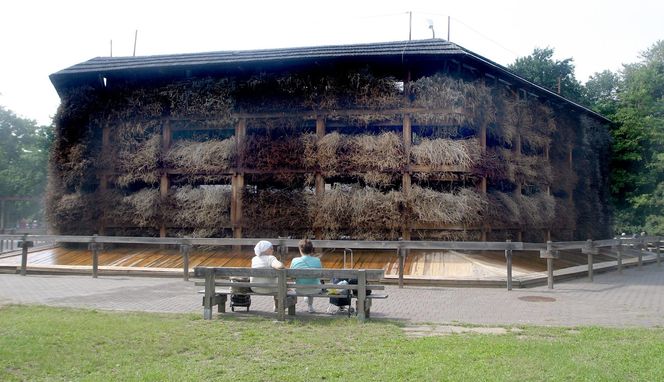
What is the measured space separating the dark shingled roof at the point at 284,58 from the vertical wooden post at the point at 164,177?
206 centimetres

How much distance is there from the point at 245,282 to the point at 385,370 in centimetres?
389

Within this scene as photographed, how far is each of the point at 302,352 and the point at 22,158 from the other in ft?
179

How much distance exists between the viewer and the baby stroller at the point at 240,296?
8438 mm

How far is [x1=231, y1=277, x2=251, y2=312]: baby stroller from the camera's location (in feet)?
27.7

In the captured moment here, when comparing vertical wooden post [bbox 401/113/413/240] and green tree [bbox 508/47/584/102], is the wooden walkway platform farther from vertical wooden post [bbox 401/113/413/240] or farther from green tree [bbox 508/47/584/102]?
green tree [bbox 508/47/584/102]

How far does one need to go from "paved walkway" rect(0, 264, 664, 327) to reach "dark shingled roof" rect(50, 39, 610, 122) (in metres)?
7.17

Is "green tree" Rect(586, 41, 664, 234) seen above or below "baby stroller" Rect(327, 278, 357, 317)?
above

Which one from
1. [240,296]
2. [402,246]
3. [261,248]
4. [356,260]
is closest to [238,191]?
[356,260]

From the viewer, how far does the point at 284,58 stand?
1662 cm

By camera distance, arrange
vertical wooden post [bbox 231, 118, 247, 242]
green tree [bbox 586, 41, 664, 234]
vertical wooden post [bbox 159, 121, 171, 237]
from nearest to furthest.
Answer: vertical wooden post [bbox 231, 118, 247, 242], vertical wooden post [bbox 159, 121, 171, 237], green tree [bbox 586, 41, 664, 234]

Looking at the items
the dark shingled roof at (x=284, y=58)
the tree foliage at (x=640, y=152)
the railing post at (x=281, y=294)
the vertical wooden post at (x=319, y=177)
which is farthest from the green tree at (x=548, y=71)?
the railing post at (x=281, y=294)

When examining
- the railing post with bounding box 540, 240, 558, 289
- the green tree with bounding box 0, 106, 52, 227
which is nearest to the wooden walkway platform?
the railing post with bounding box 540, 240, 558, 289

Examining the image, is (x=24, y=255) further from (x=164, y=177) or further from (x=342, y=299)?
(x=342, y=299)

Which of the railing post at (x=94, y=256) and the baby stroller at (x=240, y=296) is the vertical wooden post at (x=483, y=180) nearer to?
the baby stroller at (x=240, y=296)
